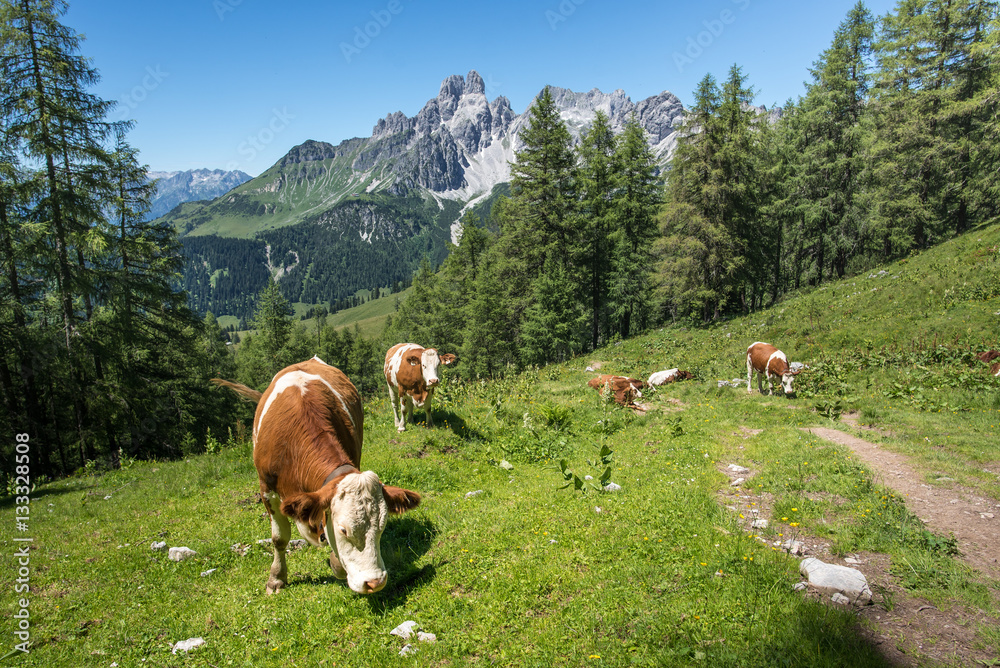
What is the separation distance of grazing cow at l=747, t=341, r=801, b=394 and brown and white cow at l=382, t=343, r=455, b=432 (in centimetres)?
1182

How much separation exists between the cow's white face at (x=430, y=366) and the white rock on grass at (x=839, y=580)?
8.74 m

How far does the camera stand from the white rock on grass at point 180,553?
6.29 metres

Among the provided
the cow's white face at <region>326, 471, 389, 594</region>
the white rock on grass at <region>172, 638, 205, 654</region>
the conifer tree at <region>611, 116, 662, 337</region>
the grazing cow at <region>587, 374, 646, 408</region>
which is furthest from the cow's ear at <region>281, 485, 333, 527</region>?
the conifer tree at <region>611, 116, 662, 337</region>

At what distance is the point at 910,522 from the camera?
5.83 meters

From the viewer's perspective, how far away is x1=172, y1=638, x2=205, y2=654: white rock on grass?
453cm

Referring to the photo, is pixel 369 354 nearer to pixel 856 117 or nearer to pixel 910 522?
pixel 856 117

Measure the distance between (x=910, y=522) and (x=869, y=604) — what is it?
2211 millimetres

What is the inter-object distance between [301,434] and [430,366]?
6.27m

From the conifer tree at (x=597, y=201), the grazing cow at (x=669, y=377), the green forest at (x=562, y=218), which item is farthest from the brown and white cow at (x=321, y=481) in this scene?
the conifer tree at (x=597, y=201)

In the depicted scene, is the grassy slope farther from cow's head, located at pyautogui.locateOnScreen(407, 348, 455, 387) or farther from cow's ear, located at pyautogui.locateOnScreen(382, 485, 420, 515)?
cow's head, located at pyautogui.locateOnScreen(407, 348, 455, 387)

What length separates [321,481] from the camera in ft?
17.0

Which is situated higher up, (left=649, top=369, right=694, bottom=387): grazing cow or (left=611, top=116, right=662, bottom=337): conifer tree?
(left=611, top=116, right=662, bottom=337): conifer tree

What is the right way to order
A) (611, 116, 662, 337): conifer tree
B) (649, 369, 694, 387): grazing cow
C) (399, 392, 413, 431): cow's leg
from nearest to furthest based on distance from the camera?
(399, 392, 413, 431): cow's leg
(649, 369, 694, 387): grazing cow
(611, 116, 662, 337): conifer tree

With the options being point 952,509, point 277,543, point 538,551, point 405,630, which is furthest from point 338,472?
point 952,509
